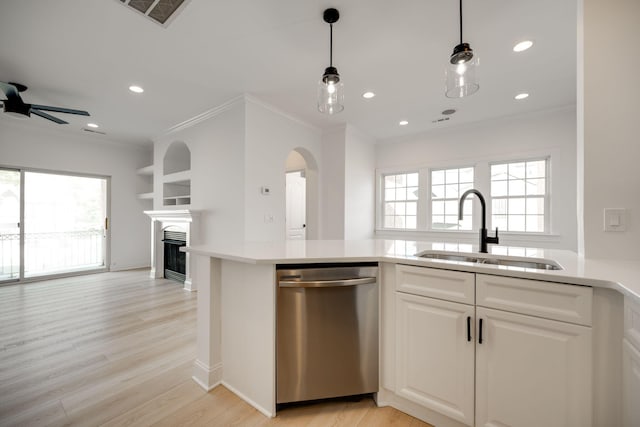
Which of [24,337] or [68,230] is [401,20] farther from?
[68,230]

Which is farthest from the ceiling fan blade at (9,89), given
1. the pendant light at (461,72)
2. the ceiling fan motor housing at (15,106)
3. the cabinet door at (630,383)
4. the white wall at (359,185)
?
the cabinet door at (630,383)

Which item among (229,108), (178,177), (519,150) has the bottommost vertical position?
(178,177)

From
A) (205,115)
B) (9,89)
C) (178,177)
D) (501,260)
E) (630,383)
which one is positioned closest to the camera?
(630,383)

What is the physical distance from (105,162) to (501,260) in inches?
274

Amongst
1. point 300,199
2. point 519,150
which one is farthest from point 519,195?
point 300,199

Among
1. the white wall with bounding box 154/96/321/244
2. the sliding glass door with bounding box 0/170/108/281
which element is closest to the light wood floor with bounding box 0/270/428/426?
the white wall with bounding box 154/96/321/244

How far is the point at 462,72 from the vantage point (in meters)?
1.65

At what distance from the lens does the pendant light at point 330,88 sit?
1878 mm

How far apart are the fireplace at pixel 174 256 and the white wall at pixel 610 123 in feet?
16.0

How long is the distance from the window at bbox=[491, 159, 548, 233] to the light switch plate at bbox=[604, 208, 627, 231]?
129 inches

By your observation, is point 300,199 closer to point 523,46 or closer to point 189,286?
point 189,286

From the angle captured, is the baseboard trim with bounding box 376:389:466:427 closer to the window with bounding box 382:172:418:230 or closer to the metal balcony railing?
the window with bounding box 382:172:418:230

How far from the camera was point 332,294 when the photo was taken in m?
1.56

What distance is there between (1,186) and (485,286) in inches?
275
